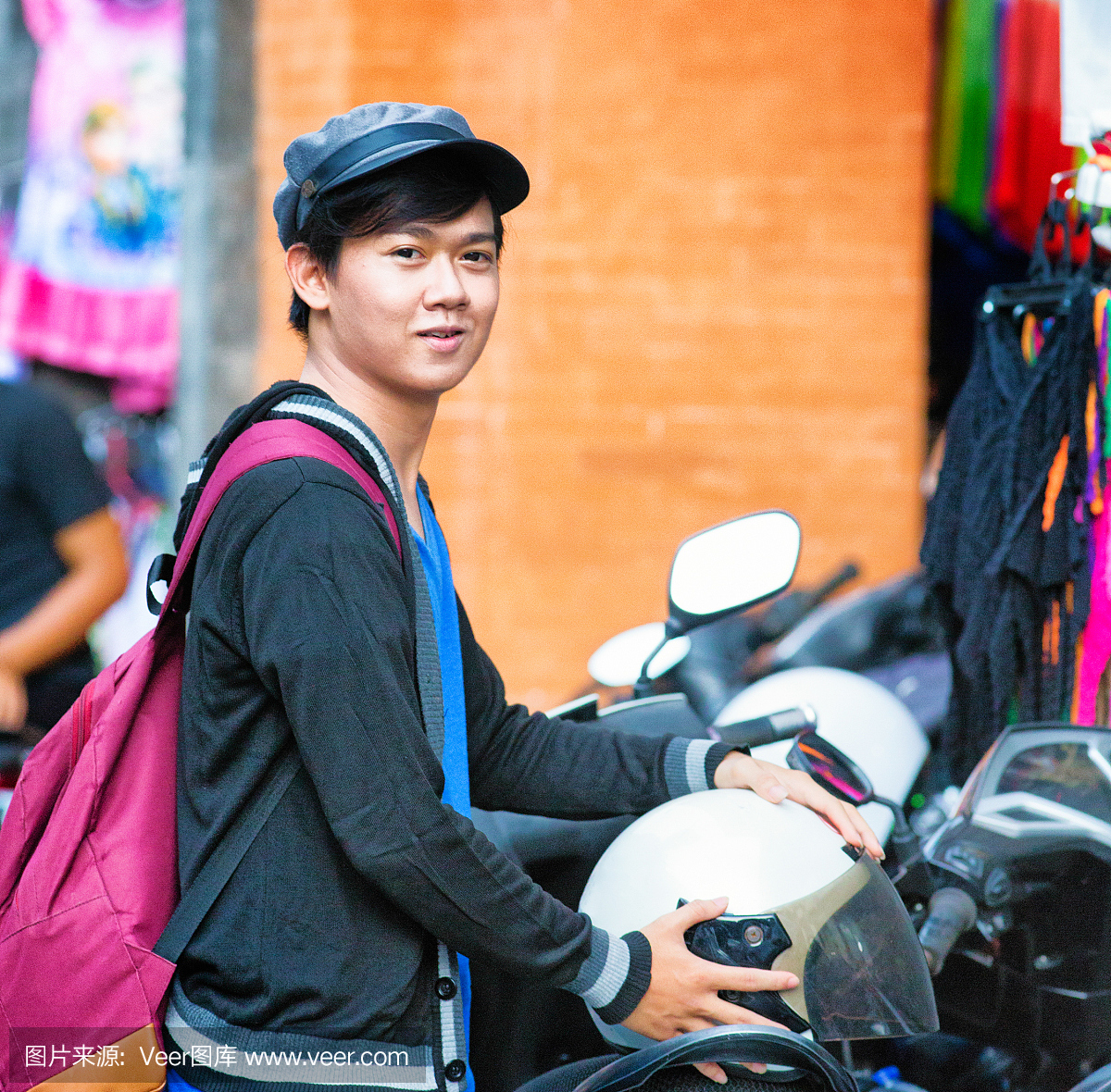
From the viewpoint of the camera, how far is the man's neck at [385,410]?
1584 millimetres

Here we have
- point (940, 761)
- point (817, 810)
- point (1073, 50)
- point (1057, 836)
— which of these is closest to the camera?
point (817, 810)

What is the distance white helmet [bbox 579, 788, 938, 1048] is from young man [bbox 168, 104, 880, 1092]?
0.04m

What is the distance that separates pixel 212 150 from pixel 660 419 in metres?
2.02

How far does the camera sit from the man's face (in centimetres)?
151

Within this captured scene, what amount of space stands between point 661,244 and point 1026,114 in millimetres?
1328

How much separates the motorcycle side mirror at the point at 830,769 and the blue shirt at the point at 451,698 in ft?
1.60

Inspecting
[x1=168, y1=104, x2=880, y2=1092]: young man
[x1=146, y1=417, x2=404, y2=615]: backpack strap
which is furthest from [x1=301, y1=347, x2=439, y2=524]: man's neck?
[x1=146, y1=417, x2=404, y2=615]: backpack strap

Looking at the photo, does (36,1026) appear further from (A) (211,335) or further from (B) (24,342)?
(B) (24,342)

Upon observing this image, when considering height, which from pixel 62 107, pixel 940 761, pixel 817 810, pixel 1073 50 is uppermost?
pixel 62 107

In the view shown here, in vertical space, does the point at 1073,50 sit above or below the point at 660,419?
above

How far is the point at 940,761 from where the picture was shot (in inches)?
95.3

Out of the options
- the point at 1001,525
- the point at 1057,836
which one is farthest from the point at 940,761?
the point at 1057,836

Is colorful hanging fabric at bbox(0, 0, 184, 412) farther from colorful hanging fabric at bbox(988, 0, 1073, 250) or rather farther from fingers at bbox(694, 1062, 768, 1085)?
fingers at bbox(694, 1062, 768, 1085)

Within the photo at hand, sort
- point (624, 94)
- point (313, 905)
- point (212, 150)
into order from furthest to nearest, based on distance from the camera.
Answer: point (212, 150) → point (624, 94) → point (313, 905)
